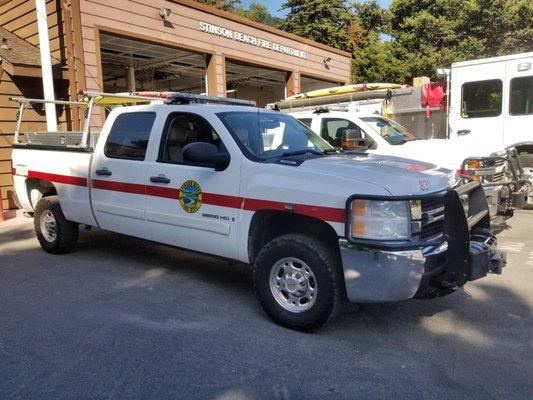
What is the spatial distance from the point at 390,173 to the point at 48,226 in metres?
4.69

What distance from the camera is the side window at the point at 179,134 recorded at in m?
4.77

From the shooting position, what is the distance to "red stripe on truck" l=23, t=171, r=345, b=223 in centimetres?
368

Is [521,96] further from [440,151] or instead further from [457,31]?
[457,31]

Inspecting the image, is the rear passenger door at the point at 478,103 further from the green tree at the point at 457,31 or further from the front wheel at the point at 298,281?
the green tree at the point at 457,31

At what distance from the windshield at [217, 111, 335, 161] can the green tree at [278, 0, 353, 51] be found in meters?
28.6

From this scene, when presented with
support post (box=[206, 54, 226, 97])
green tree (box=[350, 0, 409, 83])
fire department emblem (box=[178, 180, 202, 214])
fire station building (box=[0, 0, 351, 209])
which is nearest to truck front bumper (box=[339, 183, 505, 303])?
fire department emblem (box=[178, 180, 202, 214])

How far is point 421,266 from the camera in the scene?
11.4 feet

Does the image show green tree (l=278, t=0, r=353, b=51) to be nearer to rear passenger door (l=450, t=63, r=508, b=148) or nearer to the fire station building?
the fire station building

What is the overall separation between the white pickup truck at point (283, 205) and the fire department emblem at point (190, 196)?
1cm

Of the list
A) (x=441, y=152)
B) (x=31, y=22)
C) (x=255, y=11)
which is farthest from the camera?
(x=255, y=11)

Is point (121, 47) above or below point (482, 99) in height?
above

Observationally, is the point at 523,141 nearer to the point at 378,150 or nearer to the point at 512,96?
the point at 512,96

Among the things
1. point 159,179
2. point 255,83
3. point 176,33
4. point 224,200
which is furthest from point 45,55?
point 255,83

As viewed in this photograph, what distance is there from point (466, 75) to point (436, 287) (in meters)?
7.72
